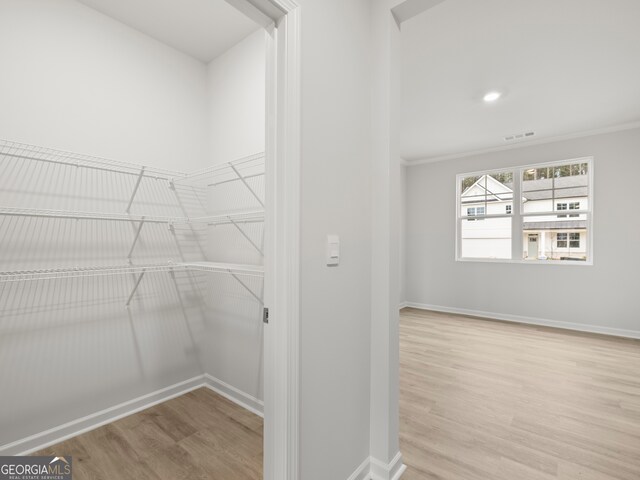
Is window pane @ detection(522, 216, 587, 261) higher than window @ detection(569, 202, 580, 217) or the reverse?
the reverse

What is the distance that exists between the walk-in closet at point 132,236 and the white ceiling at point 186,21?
0.04ft

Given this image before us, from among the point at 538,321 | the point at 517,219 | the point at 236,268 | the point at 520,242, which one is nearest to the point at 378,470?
the point at 236,268

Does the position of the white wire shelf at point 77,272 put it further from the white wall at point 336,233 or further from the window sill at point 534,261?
the window sill at point 534,261

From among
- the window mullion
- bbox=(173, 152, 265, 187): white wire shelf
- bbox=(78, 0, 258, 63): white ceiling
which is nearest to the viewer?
bbox=(78, 0, 258, 63): white ceiling

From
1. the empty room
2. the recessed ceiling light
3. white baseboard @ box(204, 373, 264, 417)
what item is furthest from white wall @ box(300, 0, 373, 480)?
the recessed ceiling light

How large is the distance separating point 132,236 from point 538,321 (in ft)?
16.8

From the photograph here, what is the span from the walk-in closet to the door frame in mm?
594

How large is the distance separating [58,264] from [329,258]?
172cm

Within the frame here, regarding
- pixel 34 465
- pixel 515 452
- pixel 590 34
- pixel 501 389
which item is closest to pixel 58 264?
pixel 34 465

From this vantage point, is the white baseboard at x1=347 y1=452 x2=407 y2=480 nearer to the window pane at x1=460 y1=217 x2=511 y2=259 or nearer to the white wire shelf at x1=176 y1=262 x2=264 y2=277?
the white wire shelf at x1=176 y1=262 x2=264 y2=277

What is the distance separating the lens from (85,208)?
2.05 m

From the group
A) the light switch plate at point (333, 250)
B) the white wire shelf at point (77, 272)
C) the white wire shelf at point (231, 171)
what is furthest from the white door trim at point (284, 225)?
the white wire shelf at point (77, 272)

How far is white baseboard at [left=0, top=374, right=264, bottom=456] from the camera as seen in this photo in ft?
5.94

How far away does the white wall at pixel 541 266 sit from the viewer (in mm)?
3992
